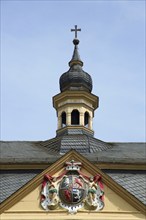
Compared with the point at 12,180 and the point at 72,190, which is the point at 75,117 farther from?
the point at 72,190

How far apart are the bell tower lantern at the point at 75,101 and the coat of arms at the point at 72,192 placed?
24.3 feet

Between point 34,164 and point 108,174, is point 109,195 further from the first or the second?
point 34,164

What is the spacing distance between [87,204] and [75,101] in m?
9.64

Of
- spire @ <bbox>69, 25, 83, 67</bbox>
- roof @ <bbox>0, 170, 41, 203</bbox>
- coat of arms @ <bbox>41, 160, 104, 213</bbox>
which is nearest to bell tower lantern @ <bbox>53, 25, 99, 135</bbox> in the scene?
spire @ <bbox>69, 25, 83, 67</bbox>

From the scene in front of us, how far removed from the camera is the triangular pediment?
24.1 m

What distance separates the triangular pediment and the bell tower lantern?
713cm

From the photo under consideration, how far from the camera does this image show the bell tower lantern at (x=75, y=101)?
32.6 metres

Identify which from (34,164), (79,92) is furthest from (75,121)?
(34,164)

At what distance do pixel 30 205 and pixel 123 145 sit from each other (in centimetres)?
857

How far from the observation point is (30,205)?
24328mm

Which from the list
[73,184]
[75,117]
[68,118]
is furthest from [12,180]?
[75,117]

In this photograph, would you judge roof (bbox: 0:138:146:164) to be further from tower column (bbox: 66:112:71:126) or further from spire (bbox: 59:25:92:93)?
spire (bbox: 59:25:92:93)

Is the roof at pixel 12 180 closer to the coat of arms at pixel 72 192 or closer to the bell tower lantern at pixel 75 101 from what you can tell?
the coat of arms at pixel 72 192

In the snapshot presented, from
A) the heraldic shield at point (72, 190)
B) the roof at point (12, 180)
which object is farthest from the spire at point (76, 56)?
the heraldic shield at point (72, 190)
